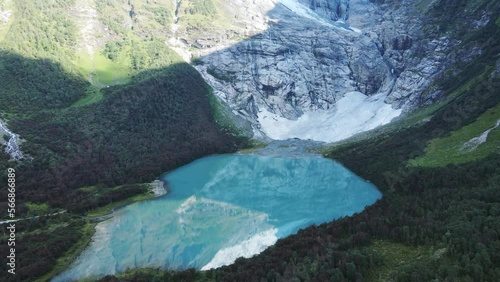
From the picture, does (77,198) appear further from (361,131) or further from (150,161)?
(361,131)

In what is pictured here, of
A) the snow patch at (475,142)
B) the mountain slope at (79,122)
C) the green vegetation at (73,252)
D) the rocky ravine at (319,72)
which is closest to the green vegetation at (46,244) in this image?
the green vegetation at (73,252)

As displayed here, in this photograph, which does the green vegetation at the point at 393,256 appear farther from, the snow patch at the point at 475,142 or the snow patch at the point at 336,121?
the snow patch at the point at 336,121

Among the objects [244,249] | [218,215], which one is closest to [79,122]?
[218,215]

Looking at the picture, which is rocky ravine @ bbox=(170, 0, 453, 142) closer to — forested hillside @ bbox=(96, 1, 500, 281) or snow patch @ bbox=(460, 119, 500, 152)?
forested hillside @ bbox=(96, 1, 500, 281)

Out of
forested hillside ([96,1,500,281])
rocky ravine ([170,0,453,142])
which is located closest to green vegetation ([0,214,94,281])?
forested hillside ([96,1,500,281])

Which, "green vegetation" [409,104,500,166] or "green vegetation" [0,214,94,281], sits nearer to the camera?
"green vegetation" [0,214,94,281]
